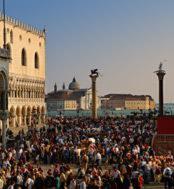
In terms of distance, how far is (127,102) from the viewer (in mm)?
184875

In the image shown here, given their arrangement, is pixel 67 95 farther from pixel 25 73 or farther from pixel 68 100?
pixel 25 73

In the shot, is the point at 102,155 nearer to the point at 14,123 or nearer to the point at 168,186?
the point at 168,186

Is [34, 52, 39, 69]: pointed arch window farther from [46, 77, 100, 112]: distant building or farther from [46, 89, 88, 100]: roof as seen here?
[46, 89, 88, 100]: roof

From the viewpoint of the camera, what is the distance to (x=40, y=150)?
69.6 feet

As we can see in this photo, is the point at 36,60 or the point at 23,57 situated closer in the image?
the point at 23,57

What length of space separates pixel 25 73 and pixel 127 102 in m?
134

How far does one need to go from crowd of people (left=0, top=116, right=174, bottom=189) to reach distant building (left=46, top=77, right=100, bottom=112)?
135874 mm

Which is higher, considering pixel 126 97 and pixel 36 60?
pixel 126 97

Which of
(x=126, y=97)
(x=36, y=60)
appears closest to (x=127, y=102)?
(x=126, y=97)

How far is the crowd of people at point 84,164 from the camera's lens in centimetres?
1395

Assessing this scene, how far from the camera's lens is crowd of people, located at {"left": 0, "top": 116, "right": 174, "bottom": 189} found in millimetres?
13945

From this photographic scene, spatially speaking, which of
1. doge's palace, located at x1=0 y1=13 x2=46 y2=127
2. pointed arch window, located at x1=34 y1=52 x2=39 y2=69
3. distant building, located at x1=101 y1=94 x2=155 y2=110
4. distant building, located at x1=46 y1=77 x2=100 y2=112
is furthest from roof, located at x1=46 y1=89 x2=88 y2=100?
pointed arch window, located at x1=34 y1=52 x2=39 y2=69

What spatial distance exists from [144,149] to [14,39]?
103 feet

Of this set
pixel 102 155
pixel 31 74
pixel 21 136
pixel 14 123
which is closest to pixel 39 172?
pixel 102 155
